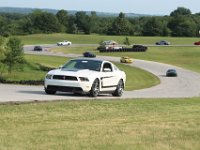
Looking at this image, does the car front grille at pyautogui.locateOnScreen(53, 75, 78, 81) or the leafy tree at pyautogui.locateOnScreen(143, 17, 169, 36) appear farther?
the leafy tree at pyautogui.locateOnScreen(143, 17, 169, 36)

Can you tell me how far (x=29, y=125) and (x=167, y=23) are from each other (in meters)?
180

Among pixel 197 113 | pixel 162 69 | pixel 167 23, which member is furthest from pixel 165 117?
pixel 167 23

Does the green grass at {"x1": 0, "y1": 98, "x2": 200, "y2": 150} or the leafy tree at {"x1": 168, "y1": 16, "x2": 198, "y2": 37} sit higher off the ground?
the green grass at {"x1": 0, "y1": 98, "x2": 200, "y2": 150}

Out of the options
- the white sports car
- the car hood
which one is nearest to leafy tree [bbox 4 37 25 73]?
the white sports car

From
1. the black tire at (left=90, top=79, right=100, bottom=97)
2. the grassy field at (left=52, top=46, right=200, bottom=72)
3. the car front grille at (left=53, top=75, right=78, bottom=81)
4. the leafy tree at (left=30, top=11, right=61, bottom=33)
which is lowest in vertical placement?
the leafy tree at (left=30, top=11, right=61, bottom=33)

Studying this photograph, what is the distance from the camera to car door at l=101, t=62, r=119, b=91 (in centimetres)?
2058

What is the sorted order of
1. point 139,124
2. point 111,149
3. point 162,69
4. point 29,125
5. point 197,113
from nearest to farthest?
point 111,149, point 29,125, point 139,124, point 197,113, point 162,69

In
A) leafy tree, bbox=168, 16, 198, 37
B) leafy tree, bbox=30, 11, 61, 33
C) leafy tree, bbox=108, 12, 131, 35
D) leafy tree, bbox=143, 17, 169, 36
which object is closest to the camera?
leafy tree, bbox=108, 12, 131, 35

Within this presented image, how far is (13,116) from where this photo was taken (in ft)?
36.7

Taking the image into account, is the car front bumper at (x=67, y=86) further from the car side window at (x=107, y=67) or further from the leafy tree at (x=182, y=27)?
the leafy tree at (x=182, y=27)

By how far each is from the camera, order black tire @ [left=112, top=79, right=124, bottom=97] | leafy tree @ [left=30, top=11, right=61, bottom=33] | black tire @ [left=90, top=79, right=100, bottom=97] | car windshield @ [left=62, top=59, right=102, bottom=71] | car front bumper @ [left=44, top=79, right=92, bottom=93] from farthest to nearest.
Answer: leafy tree @ [left=30, top=11, right=61, bottom=33] → black tire @ [left=112, top=79, right=124, bottom=97] → car windshield @ [left=62, top=59, right=102, bottom=71] → black tire @ [left=90, top=79, right=100, bottom=97] → car front bumper @ [left=44, top=79, right=92, bottom=93]

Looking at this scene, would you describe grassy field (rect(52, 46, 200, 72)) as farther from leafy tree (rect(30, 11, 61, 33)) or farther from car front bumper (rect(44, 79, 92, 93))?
car front bumper (rect(44, 79, 92, 93))

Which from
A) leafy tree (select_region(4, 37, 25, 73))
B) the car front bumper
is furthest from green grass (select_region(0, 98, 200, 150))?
leafy tree (select_region(4, 37, 25, 73))

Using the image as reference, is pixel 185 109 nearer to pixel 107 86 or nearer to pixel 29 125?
pixel 29 125
